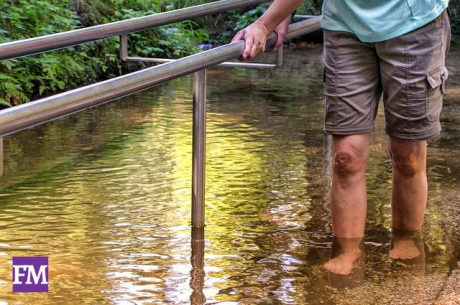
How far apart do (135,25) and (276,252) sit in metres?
1.14

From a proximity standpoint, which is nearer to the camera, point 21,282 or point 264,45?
point 21,282

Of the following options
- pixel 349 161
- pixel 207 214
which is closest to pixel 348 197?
pixel 349 161

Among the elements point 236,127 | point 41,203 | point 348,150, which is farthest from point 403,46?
point 236,127

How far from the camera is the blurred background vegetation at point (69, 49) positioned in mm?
8141

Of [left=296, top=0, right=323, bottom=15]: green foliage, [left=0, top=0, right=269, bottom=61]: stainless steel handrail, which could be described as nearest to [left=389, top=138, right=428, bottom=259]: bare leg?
[left=0, top=0, right=269, bottom=61]: stainless steel handrail

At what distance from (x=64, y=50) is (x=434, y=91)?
616 cm

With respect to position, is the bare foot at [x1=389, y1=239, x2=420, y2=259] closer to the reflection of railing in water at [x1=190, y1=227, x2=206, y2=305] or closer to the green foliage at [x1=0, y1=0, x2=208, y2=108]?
the reflection of railing in water at [x1=190, y1=227, x2=206, y2=305]

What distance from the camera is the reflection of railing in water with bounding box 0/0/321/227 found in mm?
2268

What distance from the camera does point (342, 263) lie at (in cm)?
361

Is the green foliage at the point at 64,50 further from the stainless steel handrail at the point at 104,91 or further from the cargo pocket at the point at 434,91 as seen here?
the cargo pocket at the point at 434,91

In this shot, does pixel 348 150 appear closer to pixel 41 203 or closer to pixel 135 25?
pixel 135 25

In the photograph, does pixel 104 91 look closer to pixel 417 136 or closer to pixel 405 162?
pixel 417 136

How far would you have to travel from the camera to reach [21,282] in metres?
3.33

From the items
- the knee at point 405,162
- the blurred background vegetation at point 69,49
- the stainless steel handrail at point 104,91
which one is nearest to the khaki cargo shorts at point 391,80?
the knee at point 405,162
